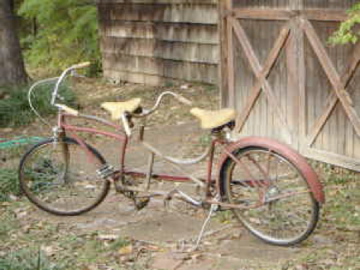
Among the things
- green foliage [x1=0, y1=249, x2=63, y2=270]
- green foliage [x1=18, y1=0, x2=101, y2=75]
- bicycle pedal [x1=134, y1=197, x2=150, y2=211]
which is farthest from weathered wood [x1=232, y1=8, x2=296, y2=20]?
green foliage [x1=18, y1=0, x2=101, y2=75]

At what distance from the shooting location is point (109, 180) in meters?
6.09

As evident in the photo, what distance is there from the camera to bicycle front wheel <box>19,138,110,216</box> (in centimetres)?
632

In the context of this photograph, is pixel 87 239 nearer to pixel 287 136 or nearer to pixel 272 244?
pixel 272 244

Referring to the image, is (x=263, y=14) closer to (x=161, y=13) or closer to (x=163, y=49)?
(x=161, y=13)

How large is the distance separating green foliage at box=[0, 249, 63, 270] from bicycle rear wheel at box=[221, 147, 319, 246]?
4.68 ft

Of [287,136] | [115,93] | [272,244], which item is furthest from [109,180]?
[115,93]

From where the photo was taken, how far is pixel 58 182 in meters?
6.53

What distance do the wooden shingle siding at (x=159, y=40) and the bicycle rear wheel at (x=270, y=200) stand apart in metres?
6.15

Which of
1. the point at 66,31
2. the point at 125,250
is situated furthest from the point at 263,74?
the point at 66,31

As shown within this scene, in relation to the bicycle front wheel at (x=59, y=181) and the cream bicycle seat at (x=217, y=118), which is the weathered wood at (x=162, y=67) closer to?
A: the bicycle front wheel at (x=59, y=181)

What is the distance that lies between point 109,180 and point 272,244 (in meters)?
1.50

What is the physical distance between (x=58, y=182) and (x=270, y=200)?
7.02ft

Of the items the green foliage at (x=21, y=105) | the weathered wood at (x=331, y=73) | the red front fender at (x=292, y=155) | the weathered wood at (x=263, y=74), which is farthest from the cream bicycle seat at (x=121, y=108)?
the green foliage at (x=21, y=105)

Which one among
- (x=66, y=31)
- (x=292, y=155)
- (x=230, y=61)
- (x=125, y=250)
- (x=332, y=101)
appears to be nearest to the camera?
Answer: (x=292, y=155)
